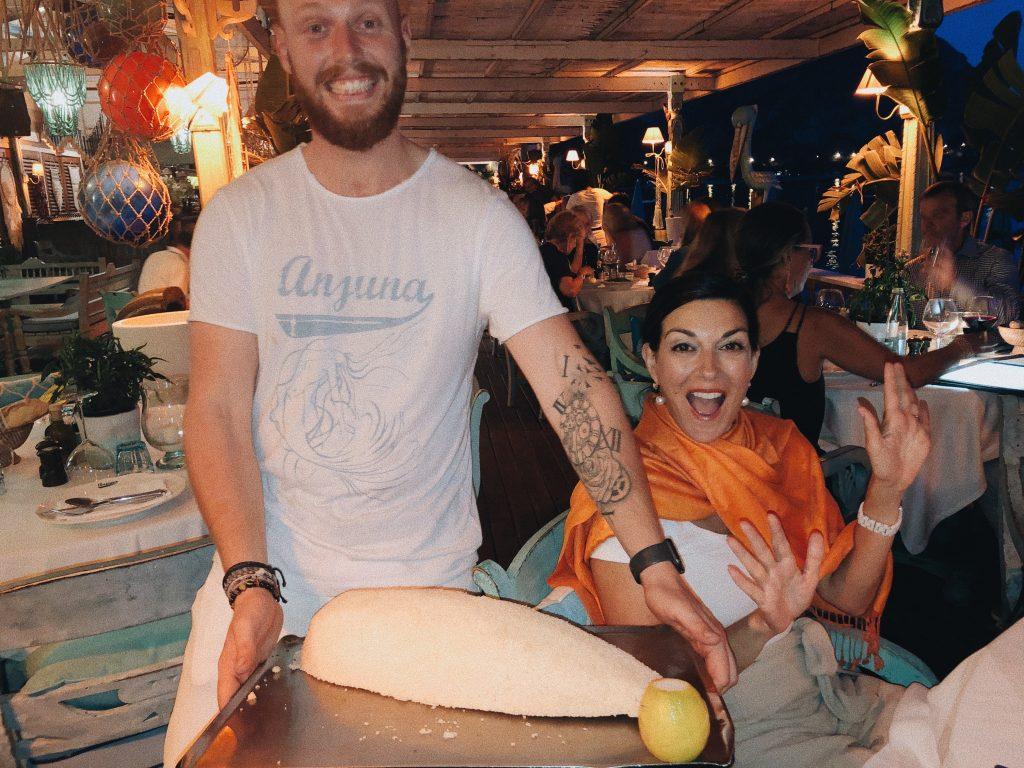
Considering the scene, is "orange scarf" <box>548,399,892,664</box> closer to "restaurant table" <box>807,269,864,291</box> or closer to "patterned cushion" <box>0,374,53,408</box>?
"patterned cushion" <box>0,374,53,408</box>

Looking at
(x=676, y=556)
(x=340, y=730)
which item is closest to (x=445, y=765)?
(x=340, y=730)

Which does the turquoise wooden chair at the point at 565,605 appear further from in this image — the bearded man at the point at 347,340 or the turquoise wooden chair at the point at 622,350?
the turquoise wooden chair at the point at 622,350

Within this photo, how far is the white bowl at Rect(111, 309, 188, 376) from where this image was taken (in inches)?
131

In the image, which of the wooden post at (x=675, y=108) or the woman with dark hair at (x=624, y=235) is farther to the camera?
the wooden post at (x=675, y=108)

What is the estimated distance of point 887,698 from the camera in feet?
5.18

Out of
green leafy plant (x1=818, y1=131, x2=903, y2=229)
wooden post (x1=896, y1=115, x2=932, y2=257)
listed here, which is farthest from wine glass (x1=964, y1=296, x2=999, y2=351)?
green leafy plant (x1=818, y1=131, x2=903, y2=229)

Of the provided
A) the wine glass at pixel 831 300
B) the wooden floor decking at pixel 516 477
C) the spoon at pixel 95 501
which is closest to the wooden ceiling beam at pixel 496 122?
the wooden floor decking at pixel 516 477

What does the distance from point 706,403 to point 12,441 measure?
2.08 metres

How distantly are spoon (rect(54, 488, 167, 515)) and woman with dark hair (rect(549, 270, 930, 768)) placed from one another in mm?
1100

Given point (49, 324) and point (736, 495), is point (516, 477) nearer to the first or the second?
point (736, 495)

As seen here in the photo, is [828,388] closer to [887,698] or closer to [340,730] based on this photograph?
[887,698]

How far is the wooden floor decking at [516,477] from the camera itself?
161 inches

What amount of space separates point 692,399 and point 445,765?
1.26 m

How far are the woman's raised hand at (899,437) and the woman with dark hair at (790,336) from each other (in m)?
1.36
